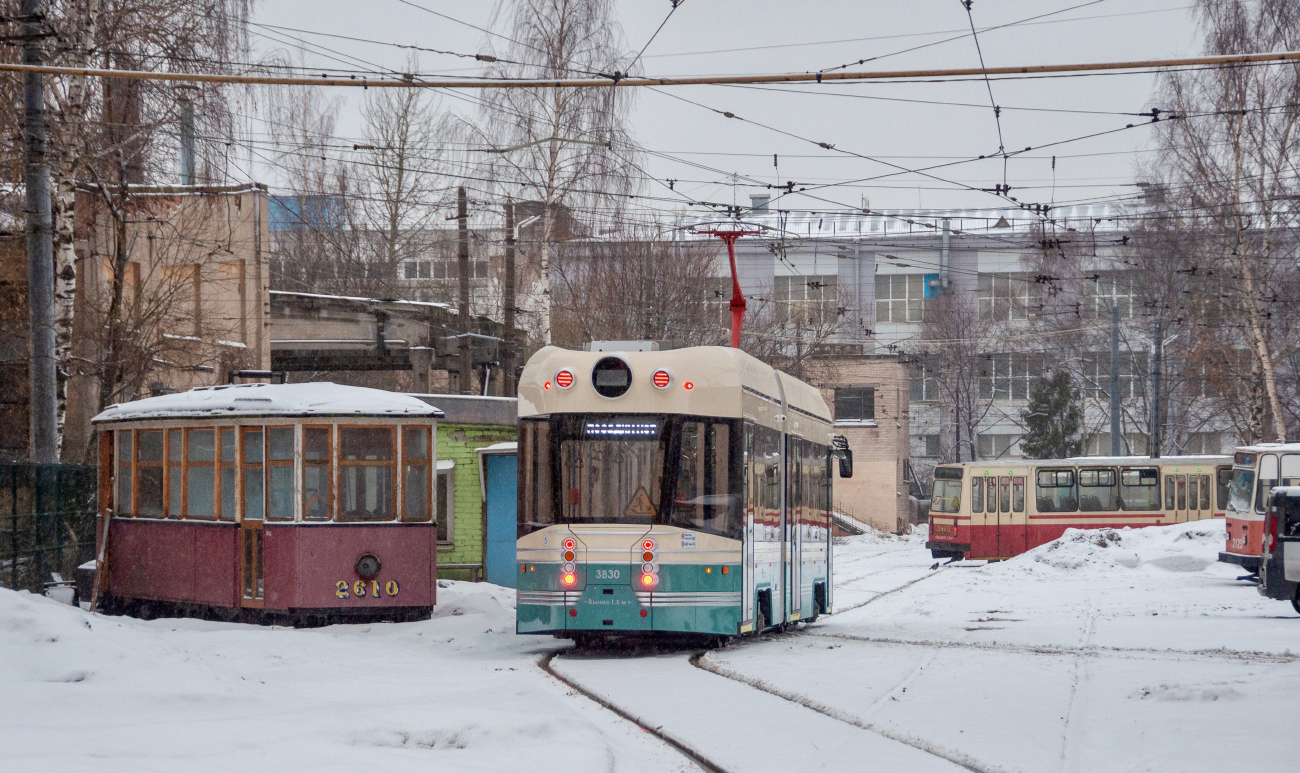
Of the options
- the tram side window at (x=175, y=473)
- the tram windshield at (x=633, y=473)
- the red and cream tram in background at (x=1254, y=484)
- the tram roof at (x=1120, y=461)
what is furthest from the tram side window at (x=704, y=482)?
the tram roof at (x=1120, y=461)

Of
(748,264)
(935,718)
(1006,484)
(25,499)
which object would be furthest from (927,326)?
(935,718)

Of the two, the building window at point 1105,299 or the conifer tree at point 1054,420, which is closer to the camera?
the conifer tree at point 1054,420

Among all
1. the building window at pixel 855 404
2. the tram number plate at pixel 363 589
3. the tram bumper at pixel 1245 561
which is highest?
the building window at pixel 855 404

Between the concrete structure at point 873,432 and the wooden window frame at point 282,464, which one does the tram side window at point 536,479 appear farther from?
the concrete structure at point 873,432

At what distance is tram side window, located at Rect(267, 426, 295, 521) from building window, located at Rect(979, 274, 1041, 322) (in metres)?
50.9

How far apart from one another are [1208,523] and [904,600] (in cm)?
1263

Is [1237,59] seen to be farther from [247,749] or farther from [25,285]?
[25,285]

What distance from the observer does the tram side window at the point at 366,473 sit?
632 inches

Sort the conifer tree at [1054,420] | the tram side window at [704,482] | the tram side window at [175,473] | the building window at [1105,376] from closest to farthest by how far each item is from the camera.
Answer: the tram side window at [704,482]
the tram side window at [175,473]
the conifer tree at [1054,420]
the building window at [1105,376]

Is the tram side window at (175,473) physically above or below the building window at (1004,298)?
below

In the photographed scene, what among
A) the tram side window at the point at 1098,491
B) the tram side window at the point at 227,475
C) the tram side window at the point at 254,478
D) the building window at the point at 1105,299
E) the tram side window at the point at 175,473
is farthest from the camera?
the building window at the point at 1105,299

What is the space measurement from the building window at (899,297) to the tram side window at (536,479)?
54839mm

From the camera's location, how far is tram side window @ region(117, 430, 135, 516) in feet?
57.2

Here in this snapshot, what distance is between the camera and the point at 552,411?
13508 millimetres
